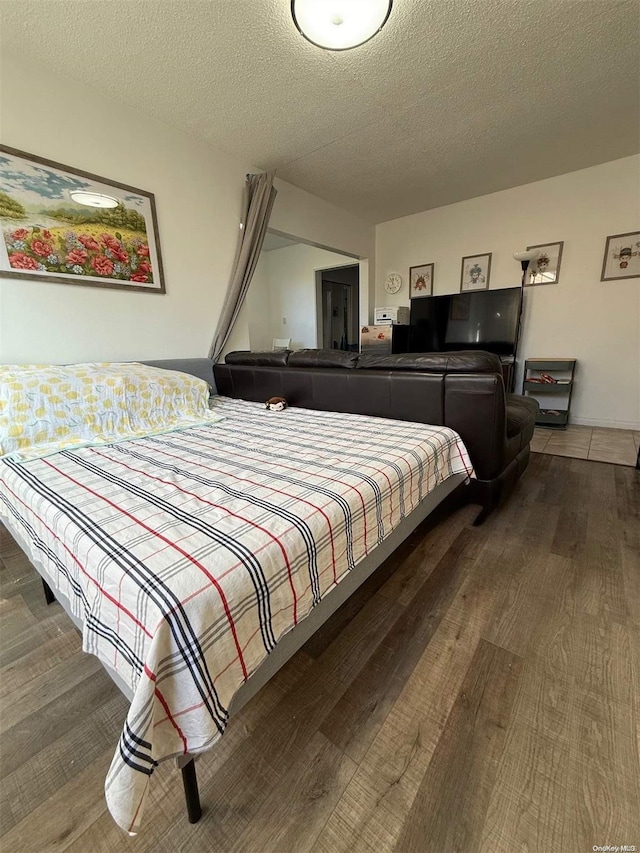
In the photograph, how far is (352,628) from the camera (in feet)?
4.02

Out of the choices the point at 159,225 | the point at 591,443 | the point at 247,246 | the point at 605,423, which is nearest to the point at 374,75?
the point at 247,246

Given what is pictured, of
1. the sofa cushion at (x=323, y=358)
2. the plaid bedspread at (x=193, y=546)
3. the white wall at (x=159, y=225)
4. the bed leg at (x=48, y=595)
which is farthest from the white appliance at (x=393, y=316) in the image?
the bed leg at (x=48, y=595)

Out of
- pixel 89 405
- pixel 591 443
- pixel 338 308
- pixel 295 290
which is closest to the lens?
pixel 89 405

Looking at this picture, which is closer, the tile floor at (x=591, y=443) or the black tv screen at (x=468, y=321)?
the tile floor at (x=591, y=443)

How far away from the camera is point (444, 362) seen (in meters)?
1.67

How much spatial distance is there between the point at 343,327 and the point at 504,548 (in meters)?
5.83

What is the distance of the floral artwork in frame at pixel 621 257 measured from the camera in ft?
10.6

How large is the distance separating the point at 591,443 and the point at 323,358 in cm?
278

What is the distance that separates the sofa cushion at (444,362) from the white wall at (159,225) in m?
1.76

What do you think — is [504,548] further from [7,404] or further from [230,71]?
[230,71]

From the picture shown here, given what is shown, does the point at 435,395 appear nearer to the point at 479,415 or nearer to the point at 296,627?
the point at 479,415

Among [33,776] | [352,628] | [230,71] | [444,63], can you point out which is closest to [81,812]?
[33,776]

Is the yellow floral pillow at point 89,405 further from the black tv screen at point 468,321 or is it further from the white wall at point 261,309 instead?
the white wall at point 261,309

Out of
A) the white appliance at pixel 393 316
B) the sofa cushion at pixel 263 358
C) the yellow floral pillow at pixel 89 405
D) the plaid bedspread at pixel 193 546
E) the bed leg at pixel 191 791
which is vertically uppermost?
the white appliance at pixel 393 316
